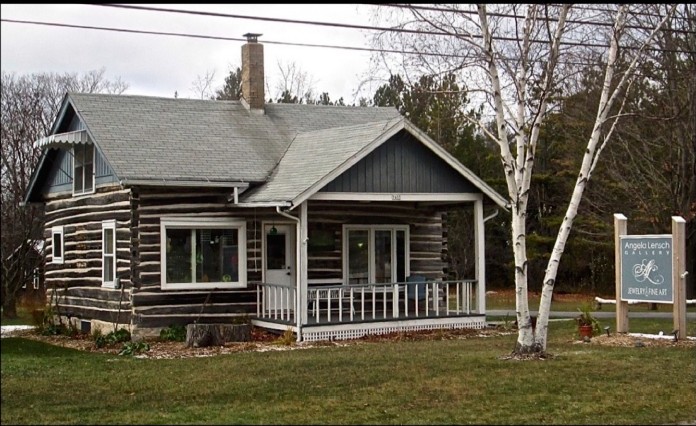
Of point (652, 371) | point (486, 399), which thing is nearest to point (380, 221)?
point (652, 371)

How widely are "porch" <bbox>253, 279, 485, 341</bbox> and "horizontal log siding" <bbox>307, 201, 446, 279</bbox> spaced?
60 centimetres

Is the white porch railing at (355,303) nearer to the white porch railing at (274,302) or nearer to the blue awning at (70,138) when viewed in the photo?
the white porch railing at (274,302)

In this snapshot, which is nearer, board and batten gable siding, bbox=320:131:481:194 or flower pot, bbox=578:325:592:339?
flower pot, bbox=578:325:592:339

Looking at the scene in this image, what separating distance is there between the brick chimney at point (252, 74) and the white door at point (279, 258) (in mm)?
4578

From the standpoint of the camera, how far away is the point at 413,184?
22.2 meters

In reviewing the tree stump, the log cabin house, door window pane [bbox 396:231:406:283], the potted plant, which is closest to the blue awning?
the log cabin house

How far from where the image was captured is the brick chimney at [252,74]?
26688 mm

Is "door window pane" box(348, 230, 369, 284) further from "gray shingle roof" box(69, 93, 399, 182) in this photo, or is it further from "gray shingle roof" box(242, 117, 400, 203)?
"gray shingle roof" box(69, 93, 399, 182)

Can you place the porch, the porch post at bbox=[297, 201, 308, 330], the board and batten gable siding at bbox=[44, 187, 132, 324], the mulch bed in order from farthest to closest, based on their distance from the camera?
1. the board and batten gable siding at bbox=[44, 187, 132, 324]
2. the porch
3. the porch post at bbox=[297, 201, 308, 330]
4. the mulch bed

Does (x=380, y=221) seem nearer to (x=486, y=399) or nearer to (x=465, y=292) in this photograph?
(x=465, y=292)

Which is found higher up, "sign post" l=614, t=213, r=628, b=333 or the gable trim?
the gable trim

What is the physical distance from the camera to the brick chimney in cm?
2669

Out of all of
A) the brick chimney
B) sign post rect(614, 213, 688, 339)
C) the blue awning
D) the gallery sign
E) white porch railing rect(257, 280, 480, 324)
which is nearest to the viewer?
sign post rect(614, 213, 688, 339)

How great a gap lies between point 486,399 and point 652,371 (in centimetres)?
403
